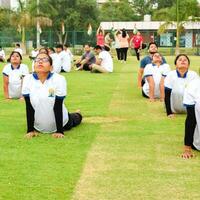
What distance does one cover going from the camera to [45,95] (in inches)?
254

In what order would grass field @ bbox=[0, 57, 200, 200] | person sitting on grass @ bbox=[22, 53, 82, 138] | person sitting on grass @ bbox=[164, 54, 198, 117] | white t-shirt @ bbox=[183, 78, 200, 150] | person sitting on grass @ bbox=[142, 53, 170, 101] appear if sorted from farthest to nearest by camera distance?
person sitting on grass @ bbox=[142, 53, 170, 101] < person sitting on grass @ bbox=[164, 54, 198, 117] < person sitting on grass @ bbox=[22, 53, 82, 138] < white t-shirt @ bbox=[183, 78, 200, 150] < grass field @ bbox=[0, 57, 200, 200]

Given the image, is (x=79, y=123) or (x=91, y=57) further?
(x=91, y=57)

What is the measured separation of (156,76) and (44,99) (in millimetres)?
3610

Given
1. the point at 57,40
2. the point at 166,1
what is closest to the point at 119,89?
the point at 57,40

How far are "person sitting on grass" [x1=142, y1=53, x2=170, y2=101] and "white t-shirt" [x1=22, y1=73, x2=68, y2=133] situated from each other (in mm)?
3339

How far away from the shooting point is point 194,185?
455 cm

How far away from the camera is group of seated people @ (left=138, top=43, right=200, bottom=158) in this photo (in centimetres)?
551

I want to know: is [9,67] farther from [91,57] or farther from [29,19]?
[29,19]

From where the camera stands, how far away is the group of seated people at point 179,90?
5508 millimetres

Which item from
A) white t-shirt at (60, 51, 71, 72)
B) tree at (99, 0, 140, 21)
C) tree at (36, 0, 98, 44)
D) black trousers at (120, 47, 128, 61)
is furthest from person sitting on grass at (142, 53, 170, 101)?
tree at (99, 0, 140, 21)

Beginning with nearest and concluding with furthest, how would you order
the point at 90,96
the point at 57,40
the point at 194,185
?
the point at 194,185
the point at 90,96
the point at 57,40

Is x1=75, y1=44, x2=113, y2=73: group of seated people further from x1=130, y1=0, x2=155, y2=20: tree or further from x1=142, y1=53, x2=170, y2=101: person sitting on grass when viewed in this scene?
x1=130, y1=0, x2=155, y2=20: tree

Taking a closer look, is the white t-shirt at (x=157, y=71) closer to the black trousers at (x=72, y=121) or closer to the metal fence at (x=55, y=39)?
the black trousers at (x=72, y=121)

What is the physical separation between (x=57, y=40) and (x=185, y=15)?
10.4m
